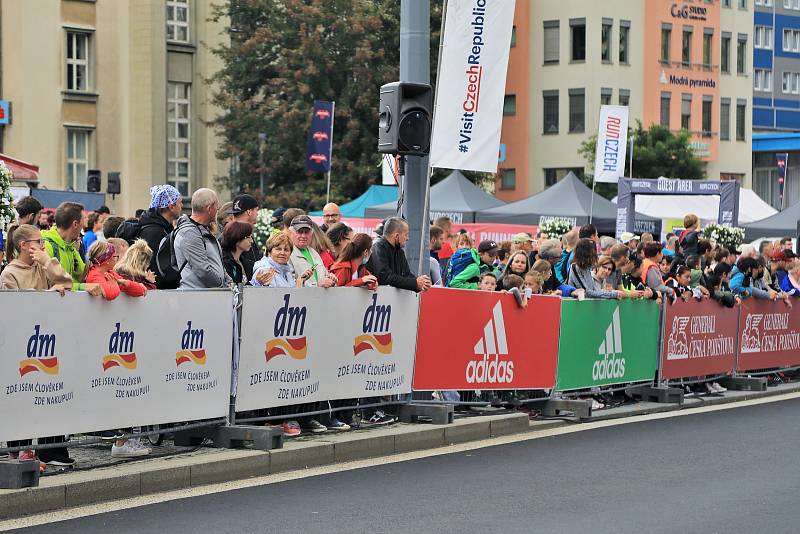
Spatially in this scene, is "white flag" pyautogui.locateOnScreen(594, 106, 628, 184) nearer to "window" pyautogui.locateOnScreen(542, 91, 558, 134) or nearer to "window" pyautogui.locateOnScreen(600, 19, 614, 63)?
"window" pyautogui.locateOnScreen(600, 19, 614, 63)

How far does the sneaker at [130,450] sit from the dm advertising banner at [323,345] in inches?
33.6

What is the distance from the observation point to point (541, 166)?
77.1 m

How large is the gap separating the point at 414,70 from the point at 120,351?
16.0 ft

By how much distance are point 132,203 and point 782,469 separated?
4130 cm

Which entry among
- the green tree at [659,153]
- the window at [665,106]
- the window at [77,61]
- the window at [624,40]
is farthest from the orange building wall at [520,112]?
the window at [77,61]

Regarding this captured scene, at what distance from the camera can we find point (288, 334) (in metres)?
11.8

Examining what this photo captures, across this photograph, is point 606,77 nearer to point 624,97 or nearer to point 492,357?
point 624,97

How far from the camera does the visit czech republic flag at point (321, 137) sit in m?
33.6

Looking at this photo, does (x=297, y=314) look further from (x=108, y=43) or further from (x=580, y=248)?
(x=108, y=43)

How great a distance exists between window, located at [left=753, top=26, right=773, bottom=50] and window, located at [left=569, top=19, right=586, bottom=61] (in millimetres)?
27200

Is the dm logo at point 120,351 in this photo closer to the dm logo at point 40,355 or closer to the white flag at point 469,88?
the dm logo at point 40,355

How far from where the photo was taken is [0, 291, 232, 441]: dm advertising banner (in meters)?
9.42

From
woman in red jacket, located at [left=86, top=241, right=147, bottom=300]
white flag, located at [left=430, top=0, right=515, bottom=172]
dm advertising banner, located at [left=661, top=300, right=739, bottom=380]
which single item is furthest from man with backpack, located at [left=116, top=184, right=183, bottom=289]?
dm advertising banner, located at [left=661, top=300, right=739, bottom=380]

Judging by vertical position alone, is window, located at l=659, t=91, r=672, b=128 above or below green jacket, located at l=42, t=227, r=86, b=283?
above
